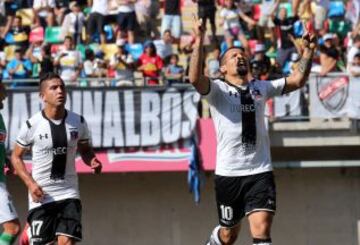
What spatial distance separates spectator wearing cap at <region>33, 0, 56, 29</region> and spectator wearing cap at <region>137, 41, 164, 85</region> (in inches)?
102

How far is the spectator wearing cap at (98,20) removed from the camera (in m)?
20.2

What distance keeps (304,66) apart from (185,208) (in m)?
8.92

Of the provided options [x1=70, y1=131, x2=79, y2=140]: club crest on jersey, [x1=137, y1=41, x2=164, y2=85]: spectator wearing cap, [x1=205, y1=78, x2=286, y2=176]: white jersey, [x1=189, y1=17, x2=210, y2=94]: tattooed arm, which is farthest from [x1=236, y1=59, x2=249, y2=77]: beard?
[x1=137, y1=41, x2=164, y2=85]: spectator wearing cap

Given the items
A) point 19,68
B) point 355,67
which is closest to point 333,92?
point 355,67

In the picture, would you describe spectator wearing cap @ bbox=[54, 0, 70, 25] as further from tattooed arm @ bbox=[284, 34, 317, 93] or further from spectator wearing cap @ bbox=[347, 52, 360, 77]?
tattooed arm @ bbox=[284, 34, 317, 93]

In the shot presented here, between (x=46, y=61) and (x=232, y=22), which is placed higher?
(x=232, y=22)

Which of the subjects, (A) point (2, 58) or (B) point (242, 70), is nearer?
(B) point (242, 70)

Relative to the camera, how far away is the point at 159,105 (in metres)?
17.5

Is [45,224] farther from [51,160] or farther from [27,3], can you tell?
[27,3]

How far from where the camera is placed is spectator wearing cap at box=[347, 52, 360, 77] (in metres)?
17.2

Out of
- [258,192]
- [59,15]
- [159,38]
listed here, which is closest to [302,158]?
[159,38]

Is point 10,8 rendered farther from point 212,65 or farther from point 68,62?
point 212,65

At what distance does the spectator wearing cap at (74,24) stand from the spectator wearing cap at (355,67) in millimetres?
5587

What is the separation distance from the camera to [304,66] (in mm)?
10406
